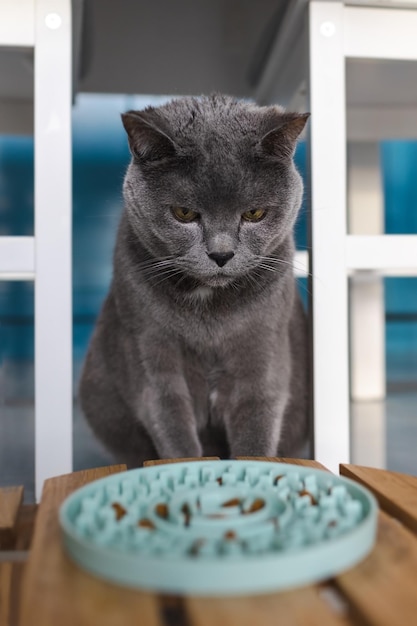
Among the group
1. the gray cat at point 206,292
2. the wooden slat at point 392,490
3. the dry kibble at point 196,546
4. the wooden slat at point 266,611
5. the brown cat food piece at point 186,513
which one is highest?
the gray cat at point 206,292

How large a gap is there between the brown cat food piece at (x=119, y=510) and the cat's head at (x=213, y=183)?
66 centimetres

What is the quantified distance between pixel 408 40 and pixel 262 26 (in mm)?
568

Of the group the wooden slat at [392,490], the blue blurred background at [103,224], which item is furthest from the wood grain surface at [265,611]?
the blue blurred background at [103,224]

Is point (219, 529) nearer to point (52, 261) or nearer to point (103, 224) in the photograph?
point (52, 261)

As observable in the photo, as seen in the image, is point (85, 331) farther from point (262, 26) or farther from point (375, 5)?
point (375, 5)

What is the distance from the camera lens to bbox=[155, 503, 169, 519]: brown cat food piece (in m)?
0.64

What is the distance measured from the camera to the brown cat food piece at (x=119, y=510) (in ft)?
2.11

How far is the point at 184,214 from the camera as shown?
130 cm

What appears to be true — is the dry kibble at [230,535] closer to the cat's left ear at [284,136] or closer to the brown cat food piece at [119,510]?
the brown cat food piece at [119,510]

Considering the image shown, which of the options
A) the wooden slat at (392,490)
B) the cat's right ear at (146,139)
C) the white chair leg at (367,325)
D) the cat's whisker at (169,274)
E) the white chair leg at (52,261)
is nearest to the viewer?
the wooden slat at (392,490)

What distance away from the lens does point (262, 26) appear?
2148mm

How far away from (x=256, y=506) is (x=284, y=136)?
2.72 feet

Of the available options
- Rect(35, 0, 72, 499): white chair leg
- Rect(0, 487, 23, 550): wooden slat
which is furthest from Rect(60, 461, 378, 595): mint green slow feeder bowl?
Rect(35, 0, 72, 499): white chair leg

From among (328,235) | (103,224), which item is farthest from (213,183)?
(103,224)
